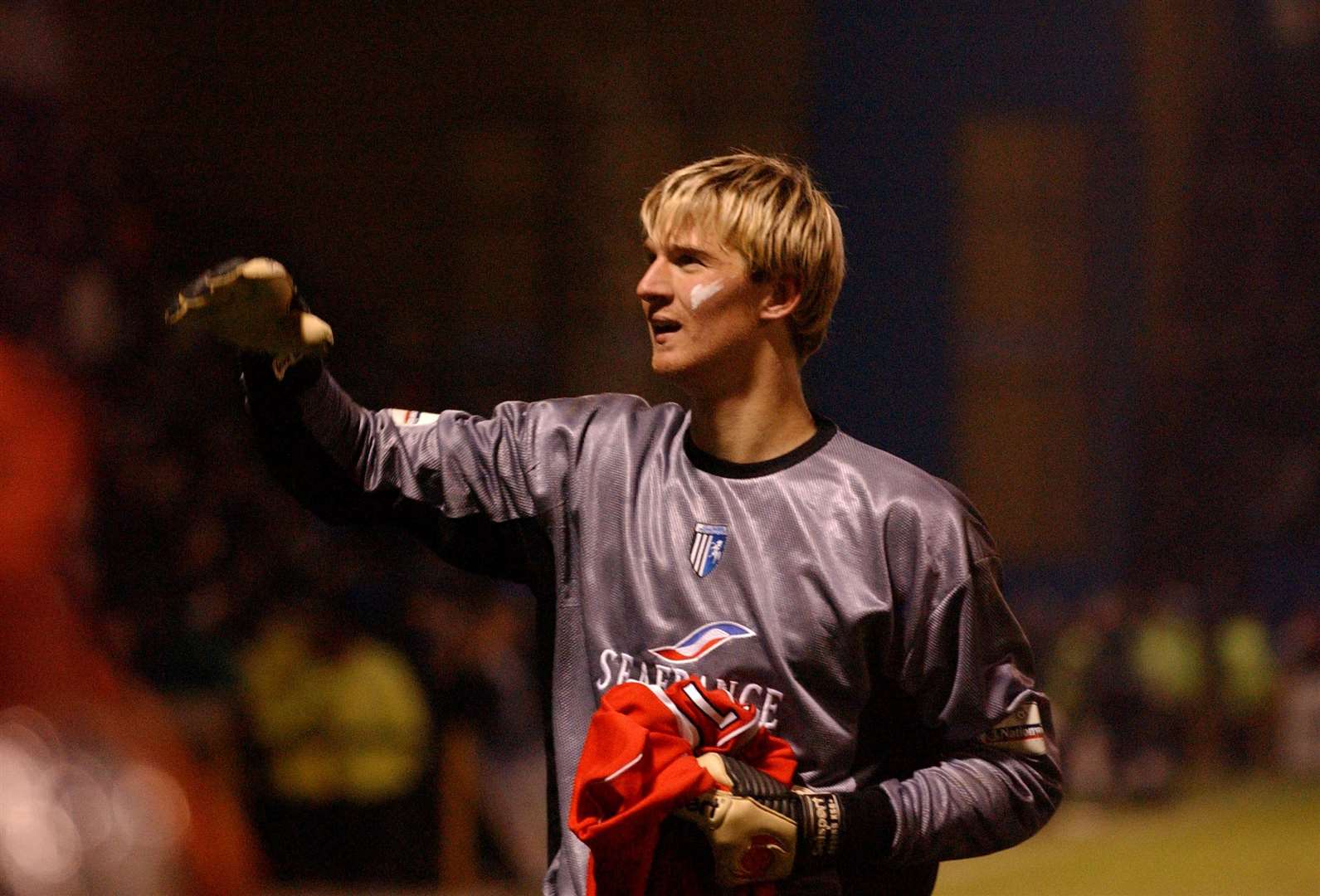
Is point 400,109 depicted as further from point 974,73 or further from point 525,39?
point 974,73

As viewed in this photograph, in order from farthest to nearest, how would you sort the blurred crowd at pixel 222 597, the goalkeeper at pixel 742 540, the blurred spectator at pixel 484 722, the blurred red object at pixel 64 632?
the blurred spectator at pixel 484 722 → the blurred crowd at pixel 222 597 → the blurred red object at pixel 64 632 → the goalkeeper at pixel 742 540

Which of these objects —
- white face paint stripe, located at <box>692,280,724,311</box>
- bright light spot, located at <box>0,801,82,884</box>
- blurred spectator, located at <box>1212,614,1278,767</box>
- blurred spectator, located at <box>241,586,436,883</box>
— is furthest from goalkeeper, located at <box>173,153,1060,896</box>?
blurred spectator, located at <box>1212,614,1278,767</box>

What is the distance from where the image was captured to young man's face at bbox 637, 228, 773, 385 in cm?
142

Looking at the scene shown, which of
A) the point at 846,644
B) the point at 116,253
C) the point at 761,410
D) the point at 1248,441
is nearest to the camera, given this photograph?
the point at 846,644

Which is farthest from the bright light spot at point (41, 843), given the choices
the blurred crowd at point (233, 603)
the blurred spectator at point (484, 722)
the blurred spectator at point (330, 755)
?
the blurred spectator at point (484, 722)

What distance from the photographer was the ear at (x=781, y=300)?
4.77 ft

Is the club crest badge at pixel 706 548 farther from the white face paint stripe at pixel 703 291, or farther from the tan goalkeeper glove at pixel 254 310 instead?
the tan goalkeeper glove at pixel 254 310

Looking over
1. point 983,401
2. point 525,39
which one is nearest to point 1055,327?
point 983,401

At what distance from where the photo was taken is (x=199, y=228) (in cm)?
474

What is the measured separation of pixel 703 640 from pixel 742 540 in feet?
0.33

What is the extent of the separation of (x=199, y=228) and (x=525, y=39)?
1212 mm

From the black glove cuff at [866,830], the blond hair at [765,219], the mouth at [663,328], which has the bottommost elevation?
the black glove cuff at [866,830]

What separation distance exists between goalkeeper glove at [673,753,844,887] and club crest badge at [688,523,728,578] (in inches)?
7.3

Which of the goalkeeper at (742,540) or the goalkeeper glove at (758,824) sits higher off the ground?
the goalkeeper at (742,540)
